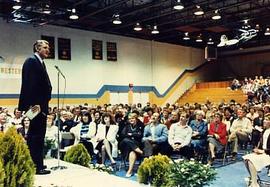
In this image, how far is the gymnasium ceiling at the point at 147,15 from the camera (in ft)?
38.0

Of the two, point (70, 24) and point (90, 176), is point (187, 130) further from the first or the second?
point (70, 24)

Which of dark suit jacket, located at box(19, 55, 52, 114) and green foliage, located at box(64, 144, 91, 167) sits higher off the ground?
dark suit jacket, located at box(19, 55, 52, 114)

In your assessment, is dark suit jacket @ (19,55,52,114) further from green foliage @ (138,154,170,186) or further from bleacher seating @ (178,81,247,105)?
bleacher seating @ (178,81,247,105)

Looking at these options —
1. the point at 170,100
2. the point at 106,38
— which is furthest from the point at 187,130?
the point at 170,100

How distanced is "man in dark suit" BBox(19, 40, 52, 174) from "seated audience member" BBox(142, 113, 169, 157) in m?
3.17

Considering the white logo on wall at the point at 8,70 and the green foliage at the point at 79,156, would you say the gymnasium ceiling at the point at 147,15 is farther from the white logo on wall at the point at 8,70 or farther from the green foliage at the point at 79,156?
the green foliage at the point at 79,156

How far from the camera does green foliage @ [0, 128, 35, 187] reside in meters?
2.43

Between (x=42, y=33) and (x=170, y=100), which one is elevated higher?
(x=42, y=33)

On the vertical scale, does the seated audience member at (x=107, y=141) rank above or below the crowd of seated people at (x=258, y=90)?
below

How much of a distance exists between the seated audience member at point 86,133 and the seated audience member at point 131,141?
689 millimetres

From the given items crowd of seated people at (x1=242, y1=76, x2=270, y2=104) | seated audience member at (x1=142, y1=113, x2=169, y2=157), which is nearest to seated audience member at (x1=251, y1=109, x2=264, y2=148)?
seated audience member at (x1=142, y1=113, x2=169, y2=157)

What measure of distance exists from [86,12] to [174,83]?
7.68 m

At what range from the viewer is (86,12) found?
12594 millimetres

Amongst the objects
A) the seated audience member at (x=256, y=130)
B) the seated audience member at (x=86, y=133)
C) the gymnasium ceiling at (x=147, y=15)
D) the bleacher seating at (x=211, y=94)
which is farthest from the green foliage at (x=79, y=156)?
the bleacher seating at (x=211, y=94)
